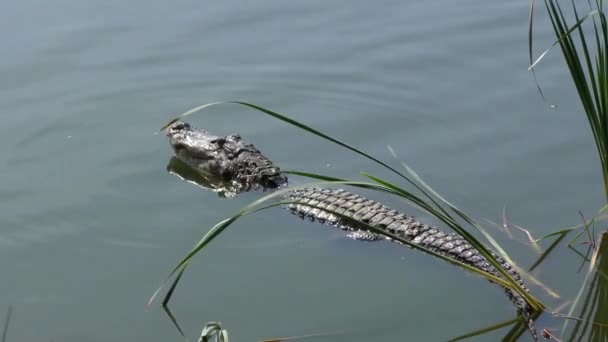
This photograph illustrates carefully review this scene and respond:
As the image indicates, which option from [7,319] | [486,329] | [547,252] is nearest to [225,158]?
[7,319]

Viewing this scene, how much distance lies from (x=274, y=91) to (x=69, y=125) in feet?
5.01

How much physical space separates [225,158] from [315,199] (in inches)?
39.1

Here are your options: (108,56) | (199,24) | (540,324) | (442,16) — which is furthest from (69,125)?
(540,324)

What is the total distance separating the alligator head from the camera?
21.4 ft

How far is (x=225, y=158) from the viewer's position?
6.75 m

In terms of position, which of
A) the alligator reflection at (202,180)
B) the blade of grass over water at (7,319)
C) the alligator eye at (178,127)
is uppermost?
the alligator eye at (178,127)

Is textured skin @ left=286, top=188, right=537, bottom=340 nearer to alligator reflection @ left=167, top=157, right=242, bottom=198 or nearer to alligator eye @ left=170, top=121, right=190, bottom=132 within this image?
alligator reflection @ left=167, top=157, right=242, bottom=198

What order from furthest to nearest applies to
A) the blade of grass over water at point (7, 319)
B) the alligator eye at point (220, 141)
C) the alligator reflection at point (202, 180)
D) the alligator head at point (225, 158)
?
the alligator eye at point (220, 141), the alligator reflection at point (202, 180), the alligator head at point (225, 158), the blade of grass over water at point (7, 319)

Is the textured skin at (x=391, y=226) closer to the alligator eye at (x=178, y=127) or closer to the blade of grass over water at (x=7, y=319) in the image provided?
the alligator eye at (x=178, y=127)

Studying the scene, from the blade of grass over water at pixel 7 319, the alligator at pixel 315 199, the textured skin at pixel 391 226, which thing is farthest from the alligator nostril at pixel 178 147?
the blade of grass over water at pixel 7 319

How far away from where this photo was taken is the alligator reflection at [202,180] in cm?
666

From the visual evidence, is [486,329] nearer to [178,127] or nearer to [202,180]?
[202,180]

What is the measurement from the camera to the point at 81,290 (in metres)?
5.34

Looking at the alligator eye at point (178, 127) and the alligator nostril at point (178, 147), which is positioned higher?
the alligator eye at point (178, 127)
